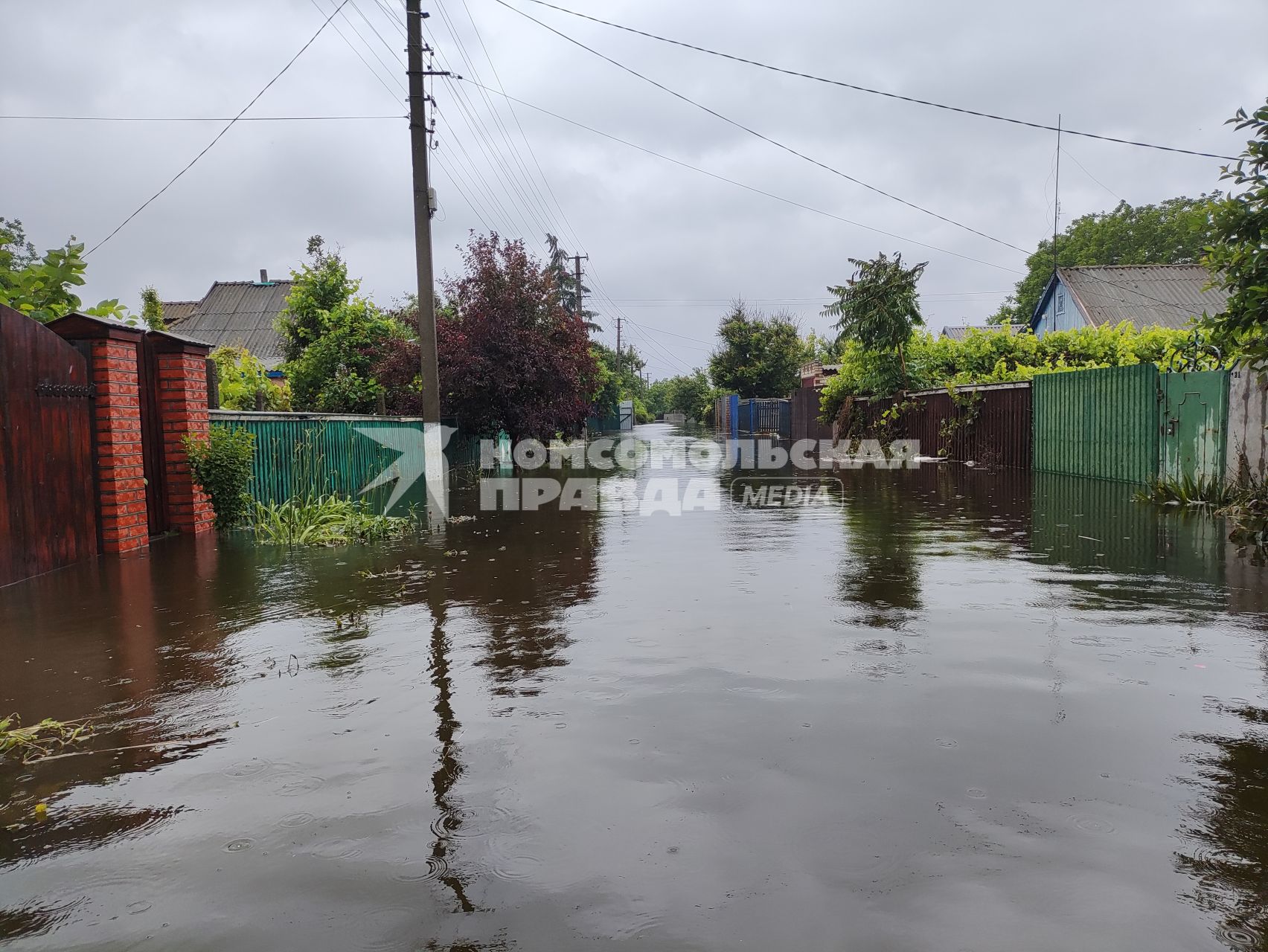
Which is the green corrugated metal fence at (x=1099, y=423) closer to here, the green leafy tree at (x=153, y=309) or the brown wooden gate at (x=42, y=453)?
the brown wooden gate at (x=42, y=453)

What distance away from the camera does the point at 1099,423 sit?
645 inches

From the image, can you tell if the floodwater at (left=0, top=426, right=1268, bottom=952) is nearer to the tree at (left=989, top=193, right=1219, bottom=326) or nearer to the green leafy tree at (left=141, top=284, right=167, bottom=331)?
the green leafy tree at (left=141, top=284, right=167, bottom=331)

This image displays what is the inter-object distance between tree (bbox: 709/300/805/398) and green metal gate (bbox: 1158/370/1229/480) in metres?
37.7

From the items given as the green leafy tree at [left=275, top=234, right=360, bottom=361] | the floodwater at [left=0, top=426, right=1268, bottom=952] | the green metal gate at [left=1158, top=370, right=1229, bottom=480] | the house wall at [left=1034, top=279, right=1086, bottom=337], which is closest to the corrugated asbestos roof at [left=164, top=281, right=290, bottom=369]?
the green leafy tree at [left=275, top=234, right=360, bottom=361]

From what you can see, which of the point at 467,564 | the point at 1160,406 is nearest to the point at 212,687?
the point at 467,564

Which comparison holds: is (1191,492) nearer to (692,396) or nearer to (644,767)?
(644,767)

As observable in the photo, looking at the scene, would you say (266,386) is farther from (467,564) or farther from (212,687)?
(212,687)

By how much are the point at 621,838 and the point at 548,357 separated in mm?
18147

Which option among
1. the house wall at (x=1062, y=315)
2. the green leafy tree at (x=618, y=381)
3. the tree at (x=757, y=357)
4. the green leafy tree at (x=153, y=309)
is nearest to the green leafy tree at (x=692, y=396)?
the green leafy tree at (x=618, y=381)

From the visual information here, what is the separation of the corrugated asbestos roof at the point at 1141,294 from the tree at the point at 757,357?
1576 cm

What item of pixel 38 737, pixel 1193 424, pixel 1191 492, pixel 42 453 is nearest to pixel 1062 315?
pixel 1193 424

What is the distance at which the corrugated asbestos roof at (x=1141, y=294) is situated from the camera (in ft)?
114

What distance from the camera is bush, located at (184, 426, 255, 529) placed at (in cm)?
1012

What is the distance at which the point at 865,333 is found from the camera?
26.7 m
